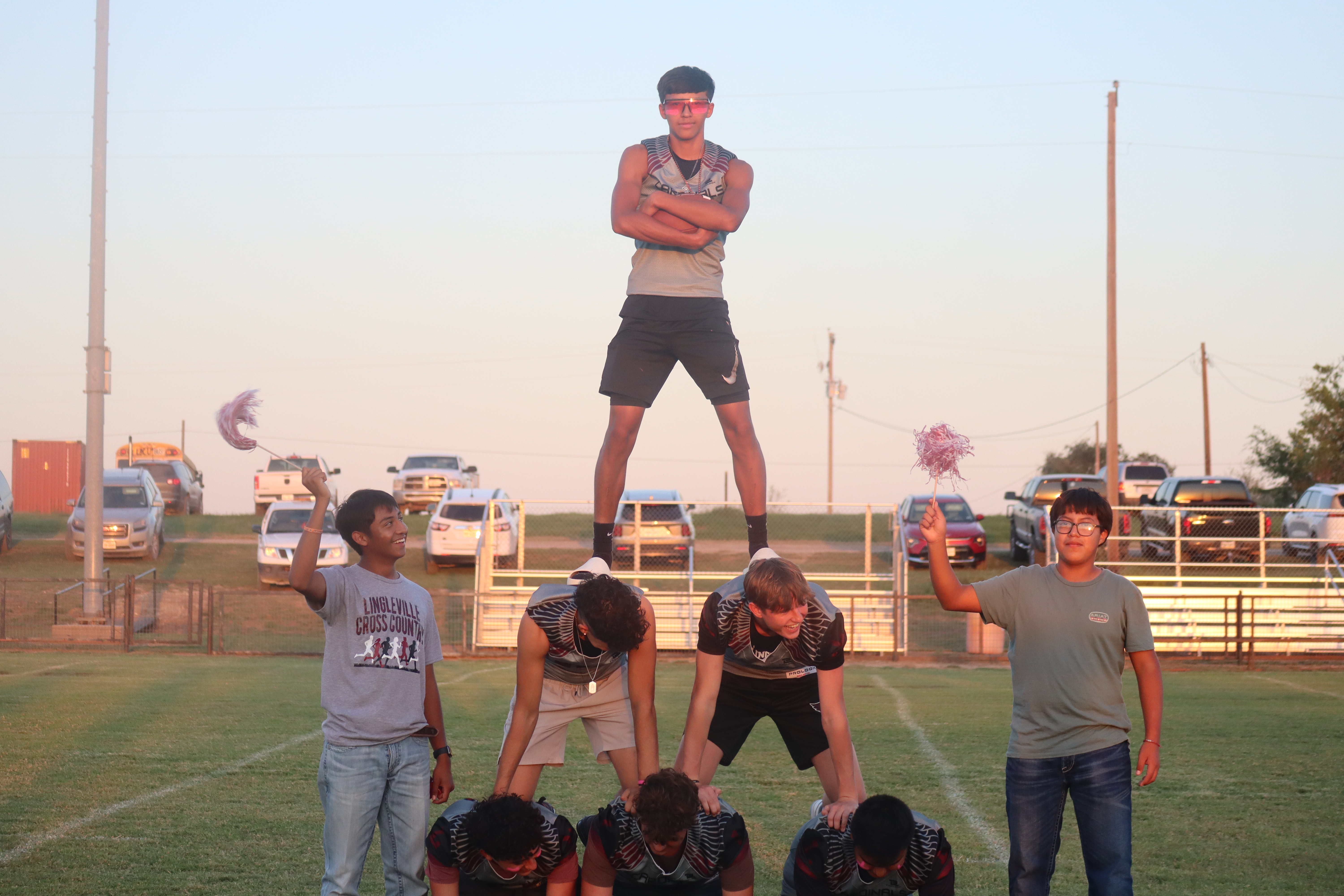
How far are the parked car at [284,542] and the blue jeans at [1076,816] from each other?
67.1 feet

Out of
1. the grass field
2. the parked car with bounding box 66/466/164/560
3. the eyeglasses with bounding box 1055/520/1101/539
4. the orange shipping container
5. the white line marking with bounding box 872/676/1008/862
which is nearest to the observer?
the eyeglasses with bounding box 1055/520/1101/539

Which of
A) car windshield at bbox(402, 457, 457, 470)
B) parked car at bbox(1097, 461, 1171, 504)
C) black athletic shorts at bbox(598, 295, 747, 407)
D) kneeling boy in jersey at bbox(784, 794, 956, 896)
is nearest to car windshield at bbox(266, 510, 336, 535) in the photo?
car windshield at bbox(402, 457, 457, 470)

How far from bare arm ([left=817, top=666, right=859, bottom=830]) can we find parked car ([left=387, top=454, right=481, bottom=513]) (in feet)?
103

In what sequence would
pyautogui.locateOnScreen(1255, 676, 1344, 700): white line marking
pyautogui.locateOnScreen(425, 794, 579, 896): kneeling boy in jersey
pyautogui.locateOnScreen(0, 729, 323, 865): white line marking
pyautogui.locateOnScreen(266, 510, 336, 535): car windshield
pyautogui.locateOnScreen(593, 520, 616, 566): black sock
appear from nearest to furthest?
1. pyautogui.locateOnScreen(425, 794, 579, 896): kneeling boy in jersey
2. pyautogui.locateOnScreen(593, 520, 616, 566): black sock
3. pyautogui.locateOnScreen(0, 729, 323, 865): white line marking
4. pyautogui.locateOnScreen(1255, 676, 1344, 700): white line marking
5. pyautogui.locateOnScreen(266, 510, 336, 535): car windshield

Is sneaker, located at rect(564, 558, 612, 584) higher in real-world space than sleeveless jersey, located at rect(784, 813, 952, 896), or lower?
higher

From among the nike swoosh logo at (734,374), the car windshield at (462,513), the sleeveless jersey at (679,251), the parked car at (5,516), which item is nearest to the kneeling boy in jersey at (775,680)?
the nike swoosh logo at (734,374)

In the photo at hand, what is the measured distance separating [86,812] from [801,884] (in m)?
5.50

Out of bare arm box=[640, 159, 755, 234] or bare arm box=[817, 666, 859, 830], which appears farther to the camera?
bare arm box=[640, 159, 755, 234]

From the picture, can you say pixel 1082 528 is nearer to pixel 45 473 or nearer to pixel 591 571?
pixel 591 571

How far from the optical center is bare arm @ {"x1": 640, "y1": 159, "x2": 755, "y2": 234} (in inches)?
215

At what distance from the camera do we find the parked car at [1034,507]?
94.1ft

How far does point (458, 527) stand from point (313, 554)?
2270 centimetres

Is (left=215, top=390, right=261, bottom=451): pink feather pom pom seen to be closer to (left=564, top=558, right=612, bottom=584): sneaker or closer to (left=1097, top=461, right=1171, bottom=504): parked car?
(left=564, top=558, right=612, bottom=584): sneaker

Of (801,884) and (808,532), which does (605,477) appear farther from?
(808,532)
